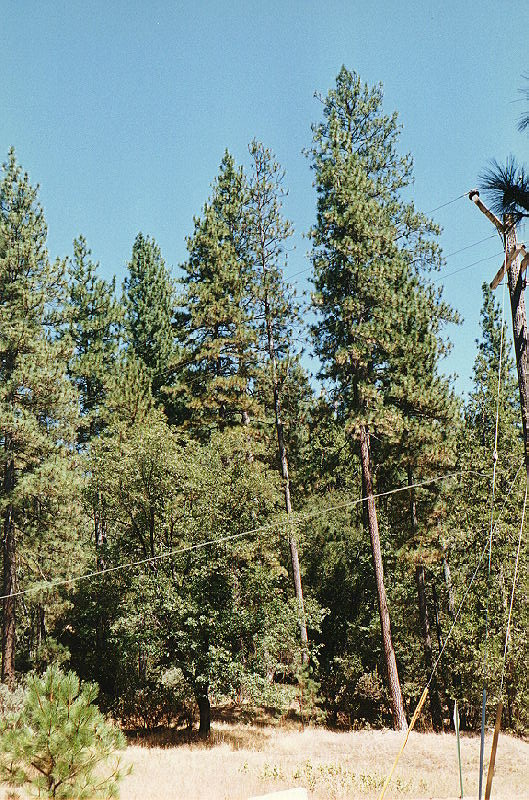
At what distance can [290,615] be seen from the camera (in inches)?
563

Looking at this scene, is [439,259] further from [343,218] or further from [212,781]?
[212,781]

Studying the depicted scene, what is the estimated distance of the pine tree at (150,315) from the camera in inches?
999

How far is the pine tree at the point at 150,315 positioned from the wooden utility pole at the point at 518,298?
61.4 ft

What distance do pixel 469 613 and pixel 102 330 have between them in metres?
18.7

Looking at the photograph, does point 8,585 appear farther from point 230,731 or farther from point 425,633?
point 425,633

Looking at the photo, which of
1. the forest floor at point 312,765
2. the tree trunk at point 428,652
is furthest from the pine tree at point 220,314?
the forest floor at point 312,765

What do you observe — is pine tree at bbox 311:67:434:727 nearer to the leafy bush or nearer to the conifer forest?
the conifer forest

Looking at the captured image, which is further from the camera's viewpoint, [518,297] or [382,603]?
[382,603]

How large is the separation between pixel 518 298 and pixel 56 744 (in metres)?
7.43

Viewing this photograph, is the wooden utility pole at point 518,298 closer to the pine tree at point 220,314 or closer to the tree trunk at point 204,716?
the tree trunk at point 204,716

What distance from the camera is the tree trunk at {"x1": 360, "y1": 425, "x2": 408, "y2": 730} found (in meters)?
15.6

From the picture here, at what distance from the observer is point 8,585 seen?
16.2 m

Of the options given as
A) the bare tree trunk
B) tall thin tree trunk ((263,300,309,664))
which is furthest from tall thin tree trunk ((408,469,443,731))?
tall thin tree trunk ((263,300,309,664))

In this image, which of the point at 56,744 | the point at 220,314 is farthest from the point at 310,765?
the point at 220,314
